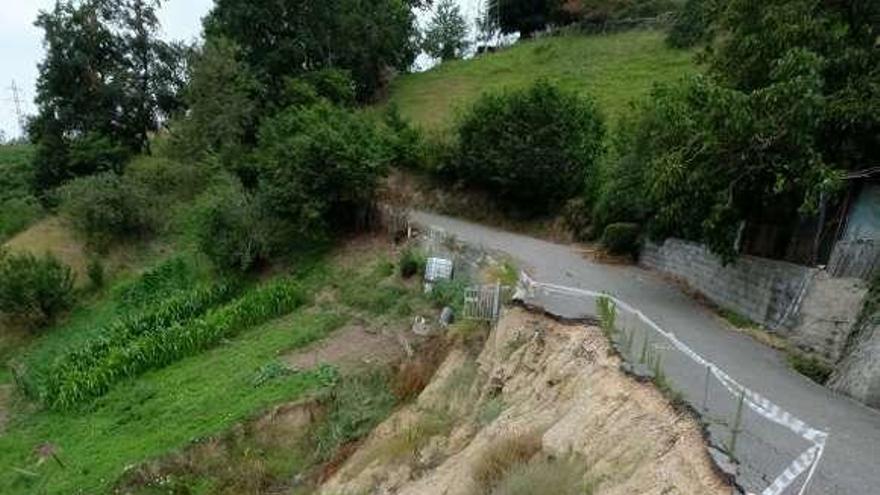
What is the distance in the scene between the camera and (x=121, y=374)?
21141 mm

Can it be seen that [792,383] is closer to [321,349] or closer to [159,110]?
[321,349]

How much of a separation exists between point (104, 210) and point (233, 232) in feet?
30.1

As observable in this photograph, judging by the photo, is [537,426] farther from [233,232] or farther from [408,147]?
[408,147]

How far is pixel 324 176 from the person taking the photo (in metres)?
25.0

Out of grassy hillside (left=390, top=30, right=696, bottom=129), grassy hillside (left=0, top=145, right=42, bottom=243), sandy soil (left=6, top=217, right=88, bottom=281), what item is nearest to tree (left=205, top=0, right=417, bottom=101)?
grassy hillside (left=390, top=30, right=696, bottom=129)

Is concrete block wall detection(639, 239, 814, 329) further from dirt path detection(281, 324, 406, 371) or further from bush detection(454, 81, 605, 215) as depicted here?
bush detection(454, 81, 605, 215)

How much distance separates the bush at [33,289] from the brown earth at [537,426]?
1803 cm

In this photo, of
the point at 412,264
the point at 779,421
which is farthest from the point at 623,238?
the point at 779,421

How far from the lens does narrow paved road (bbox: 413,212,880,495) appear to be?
7.93 meters

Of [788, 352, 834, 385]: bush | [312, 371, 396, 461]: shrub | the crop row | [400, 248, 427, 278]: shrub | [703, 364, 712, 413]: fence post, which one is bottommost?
the crop row

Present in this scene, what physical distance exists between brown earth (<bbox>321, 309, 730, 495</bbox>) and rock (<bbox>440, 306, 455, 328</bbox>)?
6.99 ft

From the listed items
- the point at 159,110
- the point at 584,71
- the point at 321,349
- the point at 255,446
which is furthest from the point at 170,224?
the point at 584,71

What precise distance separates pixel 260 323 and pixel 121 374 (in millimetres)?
3848

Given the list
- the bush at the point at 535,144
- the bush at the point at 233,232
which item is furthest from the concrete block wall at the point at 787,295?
the bush at the point at 233,232
